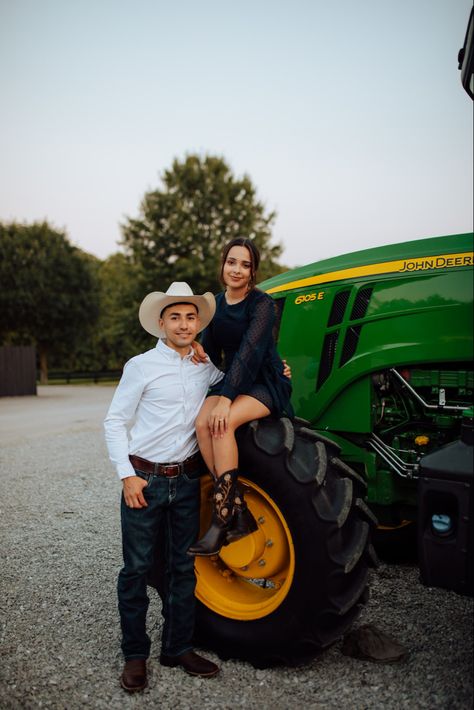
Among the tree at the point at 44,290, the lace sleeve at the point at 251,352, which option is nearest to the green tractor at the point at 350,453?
the lace sleeve at the point at 251,352

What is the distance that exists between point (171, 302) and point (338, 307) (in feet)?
3.33

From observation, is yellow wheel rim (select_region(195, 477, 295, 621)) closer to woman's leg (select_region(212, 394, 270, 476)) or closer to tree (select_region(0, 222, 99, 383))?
woman's leg (select_region(212, 394, 270, 476))

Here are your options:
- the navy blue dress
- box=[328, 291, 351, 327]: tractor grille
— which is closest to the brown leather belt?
the navy blue dress

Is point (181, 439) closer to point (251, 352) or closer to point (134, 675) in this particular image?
point (251, 352)

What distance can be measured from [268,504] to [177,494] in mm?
471

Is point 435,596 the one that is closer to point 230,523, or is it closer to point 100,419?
point 230,523

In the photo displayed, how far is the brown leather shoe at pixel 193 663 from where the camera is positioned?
2859mm

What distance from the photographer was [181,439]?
296 centimetres

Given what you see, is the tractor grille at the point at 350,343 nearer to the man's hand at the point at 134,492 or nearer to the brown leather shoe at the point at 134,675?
the man's hand at the point at 134,492

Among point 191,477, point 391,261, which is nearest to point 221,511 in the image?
point 191,477

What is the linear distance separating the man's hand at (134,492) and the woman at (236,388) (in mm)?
334

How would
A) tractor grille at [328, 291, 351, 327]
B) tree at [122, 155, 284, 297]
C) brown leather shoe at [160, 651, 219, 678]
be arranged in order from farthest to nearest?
1. tree at [122, 155, 284, 297]
2. tractor grille at [328, 291, 351, 327]
3. brown leather shoe at [160, 651, 219, 678]

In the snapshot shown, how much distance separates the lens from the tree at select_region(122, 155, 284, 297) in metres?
Answer: 24.5

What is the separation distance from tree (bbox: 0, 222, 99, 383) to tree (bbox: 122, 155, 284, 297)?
6.51 meters
